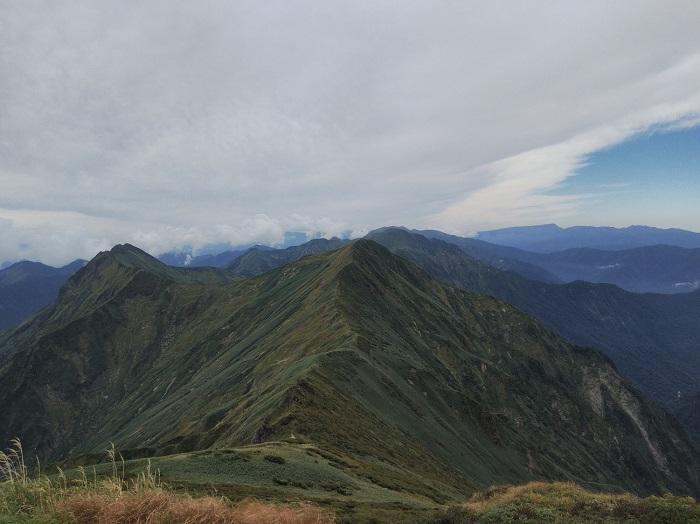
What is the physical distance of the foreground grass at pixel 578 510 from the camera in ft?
63.8

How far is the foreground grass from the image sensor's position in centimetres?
1944

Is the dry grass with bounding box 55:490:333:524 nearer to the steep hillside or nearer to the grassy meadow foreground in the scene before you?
the grassy meadow foreground

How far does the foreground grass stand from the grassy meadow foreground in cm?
4

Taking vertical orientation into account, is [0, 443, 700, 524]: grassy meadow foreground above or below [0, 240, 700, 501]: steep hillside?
above

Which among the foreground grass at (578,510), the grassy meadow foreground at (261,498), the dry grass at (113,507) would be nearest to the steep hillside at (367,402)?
the grassy meadow foreground at (261,498)

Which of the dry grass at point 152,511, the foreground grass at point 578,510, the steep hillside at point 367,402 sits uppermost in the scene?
the dry grass at point 152,511

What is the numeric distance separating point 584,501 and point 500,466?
304ft

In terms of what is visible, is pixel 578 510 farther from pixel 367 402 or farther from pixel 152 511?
pixel 367 402

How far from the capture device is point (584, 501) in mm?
22656

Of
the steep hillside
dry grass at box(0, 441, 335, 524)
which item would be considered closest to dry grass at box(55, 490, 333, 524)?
dry grass at box(0, 441, 335, 524)

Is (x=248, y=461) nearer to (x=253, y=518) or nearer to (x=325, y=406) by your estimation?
(x=253, y=518)

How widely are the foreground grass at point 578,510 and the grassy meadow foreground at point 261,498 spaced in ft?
0.14

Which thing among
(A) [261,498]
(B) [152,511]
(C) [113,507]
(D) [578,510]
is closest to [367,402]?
(A) [261,498]

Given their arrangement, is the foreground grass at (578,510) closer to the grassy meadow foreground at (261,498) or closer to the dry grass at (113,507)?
the grassy meadow foreground at (261,498)
